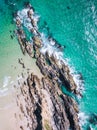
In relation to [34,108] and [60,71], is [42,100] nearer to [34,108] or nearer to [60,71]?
[34,108]

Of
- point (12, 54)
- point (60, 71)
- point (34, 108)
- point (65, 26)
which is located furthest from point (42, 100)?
point (65, 26)

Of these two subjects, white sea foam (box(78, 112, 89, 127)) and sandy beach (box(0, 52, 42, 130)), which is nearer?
white sea foam (box(78, 112, 89, 127))

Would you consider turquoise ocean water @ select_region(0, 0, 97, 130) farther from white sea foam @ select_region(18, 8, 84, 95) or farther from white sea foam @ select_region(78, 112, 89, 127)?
white sea foam @ select_region(18, 8, 84, 95)

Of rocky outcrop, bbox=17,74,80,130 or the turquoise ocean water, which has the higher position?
the turquoise ocean water

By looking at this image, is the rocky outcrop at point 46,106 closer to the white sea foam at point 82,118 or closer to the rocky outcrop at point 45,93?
the rocky outcrop at point 45,93

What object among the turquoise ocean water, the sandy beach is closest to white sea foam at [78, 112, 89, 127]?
the turquoise ocean water

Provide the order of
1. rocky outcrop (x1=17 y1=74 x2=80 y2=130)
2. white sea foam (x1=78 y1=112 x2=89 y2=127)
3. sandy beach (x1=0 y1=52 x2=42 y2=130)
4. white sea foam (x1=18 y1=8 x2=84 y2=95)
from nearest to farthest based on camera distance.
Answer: rocky outcrop (x1=17 y1=74 x2=80 y2=130) → white sea foam (x1=78 y1=112 x2=89 y2=127) → white sea foam (x1=18 y1=8 x2=84 y2=95) → sandy beach (x1=0 y1=52 x2=42 y2=130)

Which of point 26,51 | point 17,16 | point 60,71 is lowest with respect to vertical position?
point 60,71

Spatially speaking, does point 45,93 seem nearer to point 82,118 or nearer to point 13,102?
point 13,102
